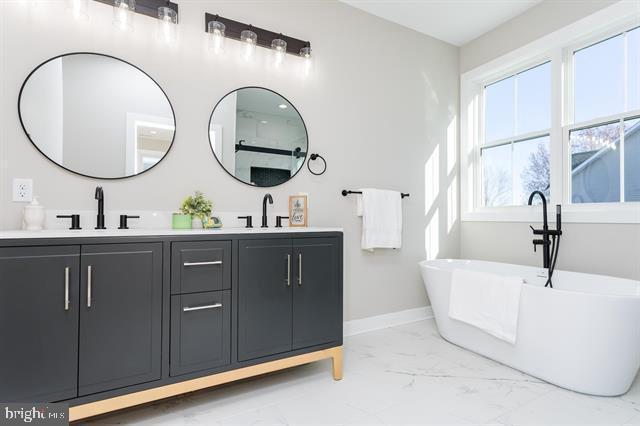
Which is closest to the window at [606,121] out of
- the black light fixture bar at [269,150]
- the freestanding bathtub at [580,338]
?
the freestanding bathtub at [580,338]

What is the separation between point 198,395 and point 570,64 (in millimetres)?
3596

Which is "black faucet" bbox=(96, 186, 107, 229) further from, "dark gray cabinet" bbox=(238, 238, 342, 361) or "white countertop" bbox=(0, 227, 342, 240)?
"dark gray cabinet" bbox=(238, 238, 342, 361)

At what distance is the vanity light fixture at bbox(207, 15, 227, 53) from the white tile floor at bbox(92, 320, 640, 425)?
2.16 meters

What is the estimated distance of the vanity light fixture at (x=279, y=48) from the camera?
254 cm

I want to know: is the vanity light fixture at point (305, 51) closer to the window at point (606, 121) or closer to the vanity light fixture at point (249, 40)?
the vanity light fixture at point (249, 40)

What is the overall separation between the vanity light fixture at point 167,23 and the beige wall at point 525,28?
2.81 m

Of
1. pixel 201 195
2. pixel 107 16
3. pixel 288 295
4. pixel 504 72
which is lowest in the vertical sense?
pixel 288 295

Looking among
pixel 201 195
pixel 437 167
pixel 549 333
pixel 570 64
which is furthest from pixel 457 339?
pixel 570 64

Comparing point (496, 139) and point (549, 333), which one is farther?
point (496, 139)

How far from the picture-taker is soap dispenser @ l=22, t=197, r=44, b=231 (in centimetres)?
175

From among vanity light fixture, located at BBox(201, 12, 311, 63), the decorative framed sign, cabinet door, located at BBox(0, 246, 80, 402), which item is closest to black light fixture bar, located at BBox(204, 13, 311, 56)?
vanity light fixture, located at BBox(201, 12, 311, 63)

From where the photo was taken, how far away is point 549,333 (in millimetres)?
2021

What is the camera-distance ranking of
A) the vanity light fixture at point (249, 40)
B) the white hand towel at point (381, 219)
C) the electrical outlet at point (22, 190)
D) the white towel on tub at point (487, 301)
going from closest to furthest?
1. the electrical outlet at point (22, 190)
2. the white towel on tub at point (487, 301)
3. the vanity light fixture at point (249, 40)
4. the white hand towel at point (381, 219)

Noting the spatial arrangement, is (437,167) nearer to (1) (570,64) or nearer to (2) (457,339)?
(1) (570,64)
